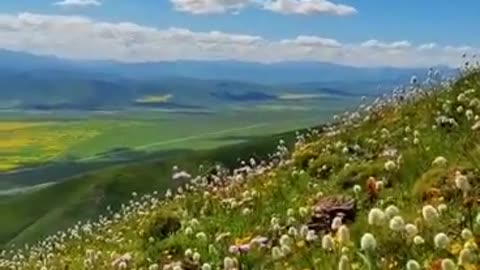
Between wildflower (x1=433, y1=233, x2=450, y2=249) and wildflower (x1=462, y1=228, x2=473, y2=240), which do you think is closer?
wildflower (x1=433, y1=233, x2=450, y2=249)

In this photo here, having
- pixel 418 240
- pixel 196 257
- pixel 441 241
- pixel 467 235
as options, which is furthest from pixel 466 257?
pixel 196 257

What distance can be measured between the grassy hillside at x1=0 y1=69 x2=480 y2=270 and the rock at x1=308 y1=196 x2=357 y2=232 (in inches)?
0.5

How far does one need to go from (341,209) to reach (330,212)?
0.12m

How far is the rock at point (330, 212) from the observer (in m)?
8.96

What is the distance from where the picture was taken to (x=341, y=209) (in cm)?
933

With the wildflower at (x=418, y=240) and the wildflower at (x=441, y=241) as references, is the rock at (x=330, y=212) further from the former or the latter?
the wildflower at (x=441, y=241)

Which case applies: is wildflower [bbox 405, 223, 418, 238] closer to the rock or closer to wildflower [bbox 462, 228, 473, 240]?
wildflower [bbox 462, 228, 473, 240]

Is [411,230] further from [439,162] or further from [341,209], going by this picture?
[341,209]

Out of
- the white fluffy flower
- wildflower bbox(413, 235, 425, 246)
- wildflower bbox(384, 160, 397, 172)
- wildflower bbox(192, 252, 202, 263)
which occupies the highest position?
the white fluffy flower

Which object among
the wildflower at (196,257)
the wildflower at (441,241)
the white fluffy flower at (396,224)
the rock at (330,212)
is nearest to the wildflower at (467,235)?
the wildflower at (441,241)

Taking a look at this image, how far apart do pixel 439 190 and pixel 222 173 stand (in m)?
7.99

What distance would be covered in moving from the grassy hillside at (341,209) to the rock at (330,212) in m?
0.01

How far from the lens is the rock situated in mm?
8961

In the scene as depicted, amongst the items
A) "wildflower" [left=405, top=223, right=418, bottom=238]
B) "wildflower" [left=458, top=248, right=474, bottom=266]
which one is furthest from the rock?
"wildflower" [left=458, top=248, right=474, bottom=266]
